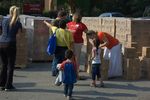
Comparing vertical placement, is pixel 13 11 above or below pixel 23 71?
above

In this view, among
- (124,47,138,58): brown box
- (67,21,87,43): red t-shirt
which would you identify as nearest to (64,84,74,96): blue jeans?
(67,21,87,43): red t-shirt

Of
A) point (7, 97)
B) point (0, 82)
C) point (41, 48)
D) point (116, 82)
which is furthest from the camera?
point (41, 48)

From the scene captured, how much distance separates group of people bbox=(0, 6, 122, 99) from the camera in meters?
11.7

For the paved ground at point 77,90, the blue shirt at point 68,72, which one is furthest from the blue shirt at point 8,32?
the blue shirt at point 68,72

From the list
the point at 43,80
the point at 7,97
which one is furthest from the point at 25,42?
the point at 7,97

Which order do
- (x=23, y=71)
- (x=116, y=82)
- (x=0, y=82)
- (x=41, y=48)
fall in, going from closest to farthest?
(x=0, y=82) → (x=116, y=82) → (x=23, y=71) → (x=41, y=48)

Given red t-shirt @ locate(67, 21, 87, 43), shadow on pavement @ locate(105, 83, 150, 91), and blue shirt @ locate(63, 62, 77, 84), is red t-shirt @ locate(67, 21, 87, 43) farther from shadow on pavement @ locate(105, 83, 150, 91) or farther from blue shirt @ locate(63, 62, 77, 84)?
blue shirt @ locate(63, 62, 77, 84)

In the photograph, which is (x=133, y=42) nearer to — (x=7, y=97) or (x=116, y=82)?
(x=116, y=82)

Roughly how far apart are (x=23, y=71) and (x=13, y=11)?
13.7 ft

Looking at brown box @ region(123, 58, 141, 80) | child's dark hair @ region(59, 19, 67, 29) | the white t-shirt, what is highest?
child's dark hair @ region(59, 19, 67, 29)

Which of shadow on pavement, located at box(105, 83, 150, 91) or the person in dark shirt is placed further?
shadow on pavement, located at box(105, 83, 150, 91)

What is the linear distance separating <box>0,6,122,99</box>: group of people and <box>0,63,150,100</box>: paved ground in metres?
0.31

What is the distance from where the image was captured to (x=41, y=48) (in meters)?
18.1

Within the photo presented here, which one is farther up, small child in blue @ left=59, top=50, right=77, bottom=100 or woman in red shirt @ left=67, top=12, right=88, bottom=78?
woman in red shirt @ left=67, top=12, right=88, bottom=78
